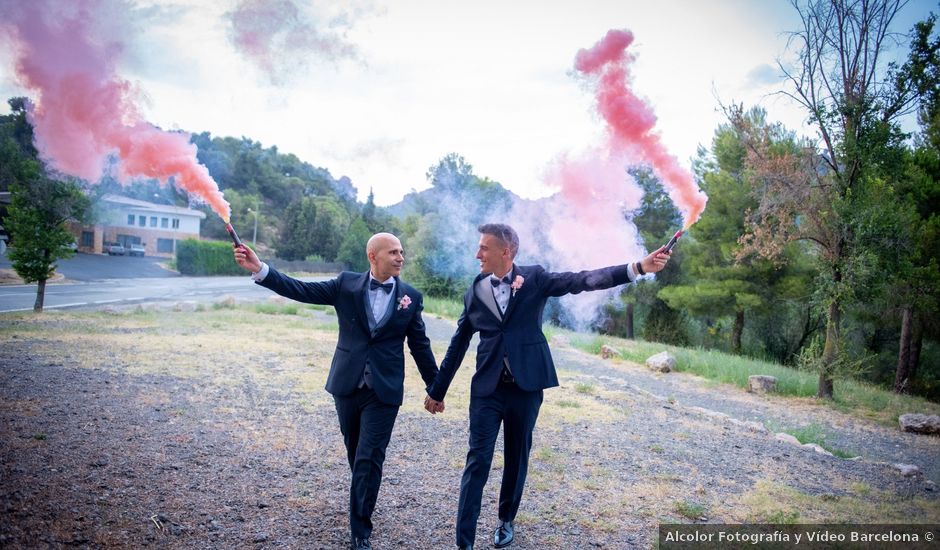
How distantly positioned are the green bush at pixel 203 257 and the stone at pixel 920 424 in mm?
42882

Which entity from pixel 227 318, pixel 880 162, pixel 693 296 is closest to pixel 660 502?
pixel 880 162

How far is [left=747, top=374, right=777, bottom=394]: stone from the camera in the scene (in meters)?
13.1

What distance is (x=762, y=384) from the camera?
13.1 m

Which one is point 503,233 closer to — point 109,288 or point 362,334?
point 362,334

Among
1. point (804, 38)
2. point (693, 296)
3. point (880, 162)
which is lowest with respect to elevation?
point (693, 296)

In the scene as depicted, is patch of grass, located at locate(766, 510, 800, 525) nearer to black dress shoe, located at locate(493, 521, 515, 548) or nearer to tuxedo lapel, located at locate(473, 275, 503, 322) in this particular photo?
black dress shoe, located at locate(493, 521, 515, 548)

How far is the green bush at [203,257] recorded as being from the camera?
42.7m

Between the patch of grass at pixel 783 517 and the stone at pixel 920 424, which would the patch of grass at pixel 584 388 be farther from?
the patch of grass at pixel 783 517

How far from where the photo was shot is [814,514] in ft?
17.4

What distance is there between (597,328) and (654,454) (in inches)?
1066

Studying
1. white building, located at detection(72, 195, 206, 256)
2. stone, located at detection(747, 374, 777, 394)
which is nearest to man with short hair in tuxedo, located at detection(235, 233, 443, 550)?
stone, located at detection(747, 374, 777, 394)

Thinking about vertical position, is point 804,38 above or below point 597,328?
above

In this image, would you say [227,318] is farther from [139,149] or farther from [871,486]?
[871,486]

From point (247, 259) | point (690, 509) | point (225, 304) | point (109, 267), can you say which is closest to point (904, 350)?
point (690, 509)
